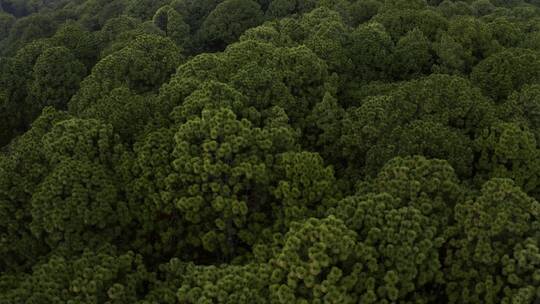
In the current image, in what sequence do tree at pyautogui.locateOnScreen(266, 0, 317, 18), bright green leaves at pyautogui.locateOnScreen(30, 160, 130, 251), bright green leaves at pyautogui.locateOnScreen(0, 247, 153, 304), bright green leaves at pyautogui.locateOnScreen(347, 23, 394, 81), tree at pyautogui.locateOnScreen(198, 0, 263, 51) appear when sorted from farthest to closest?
tree at pyautogui.locateOnScreen(266, 0, 317, 18), tree at pyautogui.locateOnScreen(198, 0, 263, 51), bright green leaves at pyautogui.locateOnScreen(347, 23, 394, 81), bright green leaves at pyautogui.locateOnScreen(30, 160, 130, 251), bright green leaves at pyautogui.locateOnScreen(0, 247, 153, 304)

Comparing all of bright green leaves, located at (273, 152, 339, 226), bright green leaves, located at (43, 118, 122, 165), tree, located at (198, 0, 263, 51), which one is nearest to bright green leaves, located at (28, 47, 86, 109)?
→ bright green leaves, located at (43, 118, 122, 165)

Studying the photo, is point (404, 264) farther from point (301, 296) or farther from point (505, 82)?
point (505, 82)

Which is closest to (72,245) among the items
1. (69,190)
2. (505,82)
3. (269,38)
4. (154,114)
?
(69,190)

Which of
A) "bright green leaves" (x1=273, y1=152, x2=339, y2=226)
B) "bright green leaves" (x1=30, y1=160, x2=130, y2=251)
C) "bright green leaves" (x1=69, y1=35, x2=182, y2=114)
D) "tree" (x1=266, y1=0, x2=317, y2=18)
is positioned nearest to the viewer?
"bright green leaves" (x1=273, y1=152, x2=339, y2=226)

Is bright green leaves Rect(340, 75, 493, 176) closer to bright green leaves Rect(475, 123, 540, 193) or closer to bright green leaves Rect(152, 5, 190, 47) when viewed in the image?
bright green leaves Rect(475, 123, 540, 193)

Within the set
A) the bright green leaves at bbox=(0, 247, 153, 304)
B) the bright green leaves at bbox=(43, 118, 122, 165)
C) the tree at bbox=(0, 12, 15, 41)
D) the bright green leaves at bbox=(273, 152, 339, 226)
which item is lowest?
the tree at bbox=(0, 12, 15, 41)

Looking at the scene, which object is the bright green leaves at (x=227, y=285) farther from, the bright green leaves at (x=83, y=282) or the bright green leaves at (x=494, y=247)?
the bright green leaves at (x=494, y=247)

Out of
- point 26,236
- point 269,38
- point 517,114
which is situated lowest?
point 26,236

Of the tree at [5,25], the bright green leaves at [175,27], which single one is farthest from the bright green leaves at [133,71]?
the tree at [5,25]

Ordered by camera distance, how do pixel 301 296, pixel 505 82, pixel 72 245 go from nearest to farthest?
pixel 301 296 < pixel 72 245 < pixel 505 82
